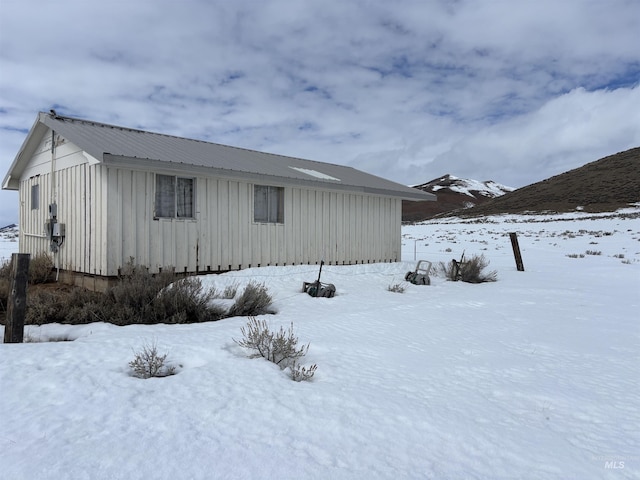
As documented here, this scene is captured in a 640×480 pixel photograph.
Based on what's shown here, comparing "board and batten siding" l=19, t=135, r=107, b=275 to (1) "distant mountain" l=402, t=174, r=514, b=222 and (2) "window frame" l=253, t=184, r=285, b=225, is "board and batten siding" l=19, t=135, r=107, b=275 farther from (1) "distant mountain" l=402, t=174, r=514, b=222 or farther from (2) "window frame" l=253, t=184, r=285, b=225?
Answer: (1) "distant mountain" l=402, t=174, r=514, b=222

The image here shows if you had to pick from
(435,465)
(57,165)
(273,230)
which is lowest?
(435,465)

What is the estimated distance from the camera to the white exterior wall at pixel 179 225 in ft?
28.2

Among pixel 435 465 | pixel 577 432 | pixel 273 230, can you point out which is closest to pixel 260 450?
pixel 435 465

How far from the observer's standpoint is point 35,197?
11867 millimetres

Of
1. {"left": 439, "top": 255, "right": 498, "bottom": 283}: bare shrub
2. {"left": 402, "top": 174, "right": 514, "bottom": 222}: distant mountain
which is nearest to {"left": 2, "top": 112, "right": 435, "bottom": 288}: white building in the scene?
{"left": 439, "top": 255, "right": 498, "bottom": 283}: bare shrub

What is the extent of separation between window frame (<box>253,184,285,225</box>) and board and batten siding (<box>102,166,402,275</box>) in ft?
0.45

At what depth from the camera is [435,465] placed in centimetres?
262

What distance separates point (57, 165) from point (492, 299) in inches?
390

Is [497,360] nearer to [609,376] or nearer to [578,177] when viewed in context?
[609,376]

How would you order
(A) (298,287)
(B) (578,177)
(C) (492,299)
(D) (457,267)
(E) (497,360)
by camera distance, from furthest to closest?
(B) (578,177) < (D) (457,267) < (A) (298,287) < (C) (492,299) < (E) (497,360)

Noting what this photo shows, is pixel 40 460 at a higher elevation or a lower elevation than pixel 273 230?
lower

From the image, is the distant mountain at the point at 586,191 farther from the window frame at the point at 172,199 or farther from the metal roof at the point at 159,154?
the window frame at the point at 172,199

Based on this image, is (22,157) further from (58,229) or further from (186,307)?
(186,307)

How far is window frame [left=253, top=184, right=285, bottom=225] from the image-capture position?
35.1ft
